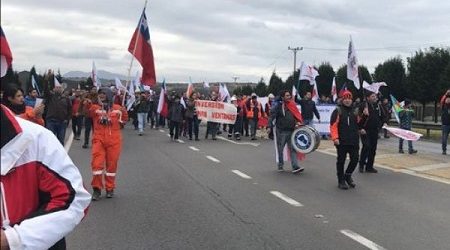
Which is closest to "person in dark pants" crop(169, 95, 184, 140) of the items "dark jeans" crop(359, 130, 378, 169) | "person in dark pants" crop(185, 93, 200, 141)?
"person in dark pants" crop(185, 93, 200, 141)

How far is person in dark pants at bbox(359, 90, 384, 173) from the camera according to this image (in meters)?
13.2

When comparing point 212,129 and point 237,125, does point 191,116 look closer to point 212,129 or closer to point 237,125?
point 212,129

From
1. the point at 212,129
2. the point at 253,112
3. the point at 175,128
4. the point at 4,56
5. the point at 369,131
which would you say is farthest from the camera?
the point at 253,112

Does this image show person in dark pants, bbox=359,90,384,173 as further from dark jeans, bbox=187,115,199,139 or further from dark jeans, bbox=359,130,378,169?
dark jeans, bbox=187,115,199,139

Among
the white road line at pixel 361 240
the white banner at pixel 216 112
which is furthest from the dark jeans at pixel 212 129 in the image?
the white road line at pixel 361 240

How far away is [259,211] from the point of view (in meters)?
8.61

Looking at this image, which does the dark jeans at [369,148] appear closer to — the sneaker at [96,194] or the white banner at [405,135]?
the white banner at [405,135]

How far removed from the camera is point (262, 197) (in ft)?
32.3

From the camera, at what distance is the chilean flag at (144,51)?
29.6 feet

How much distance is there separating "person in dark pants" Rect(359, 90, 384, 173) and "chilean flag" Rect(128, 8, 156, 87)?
5.55 metres

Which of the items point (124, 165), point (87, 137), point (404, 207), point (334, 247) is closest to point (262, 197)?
point (404, 207)

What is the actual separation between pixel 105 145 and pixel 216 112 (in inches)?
637

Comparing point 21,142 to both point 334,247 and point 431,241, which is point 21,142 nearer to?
point 334,247

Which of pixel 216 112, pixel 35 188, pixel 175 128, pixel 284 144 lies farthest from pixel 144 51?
pixel 216 112
